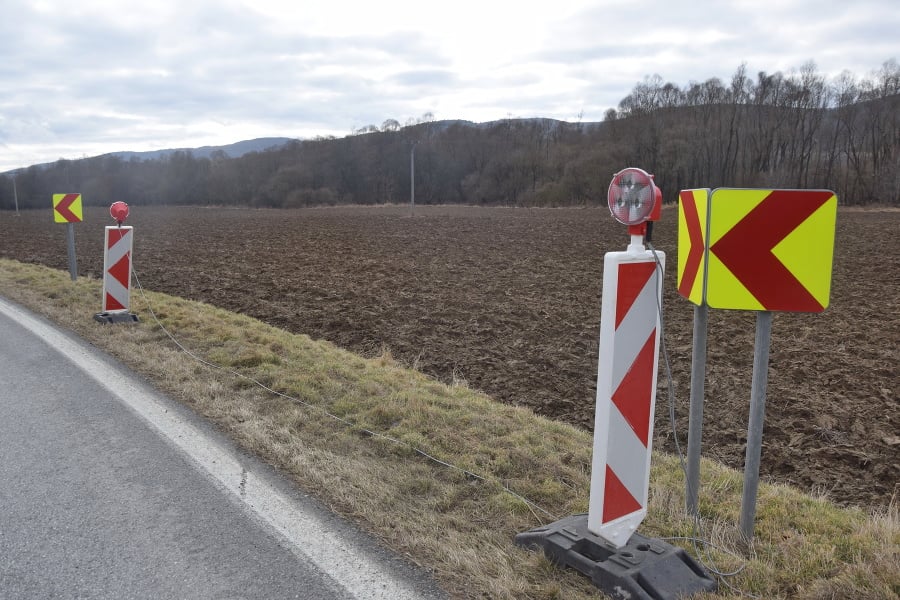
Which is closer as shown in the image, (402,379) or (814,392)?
(402,379)

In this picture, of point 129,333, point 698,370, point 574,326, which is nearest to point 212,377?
point 129,333

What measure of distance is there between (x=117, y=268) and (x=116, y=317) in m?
0.61

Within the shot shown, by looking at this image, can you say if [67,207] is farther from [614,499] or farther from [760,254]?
[760,254]

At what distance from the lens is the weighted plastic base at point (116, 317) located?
7902mm

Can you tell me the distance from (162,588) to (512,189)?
318ft

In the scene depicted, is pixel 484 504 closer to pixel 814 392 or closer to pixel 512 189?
pixel 814 392

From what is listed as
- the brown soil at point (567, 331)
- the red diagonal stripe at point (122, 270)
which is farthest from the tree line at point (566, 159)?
the red diagonal stripe at point (122, 270)

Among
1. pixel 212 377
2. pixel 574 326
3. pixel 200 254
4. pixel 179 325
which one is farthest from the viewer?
pixel 200 254

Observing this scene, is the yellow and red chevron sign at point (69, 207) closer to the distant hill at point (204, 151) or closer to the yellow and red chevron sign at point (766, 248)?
the yellow and red chevron sign at point (766, 248)

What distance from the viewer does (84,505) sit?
3.38 metres

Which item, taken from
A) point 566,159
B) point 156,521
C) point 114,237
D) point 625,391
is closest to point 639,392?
point 625,391

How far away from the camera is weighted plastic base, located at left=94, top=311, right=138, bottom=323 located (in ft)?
25.9

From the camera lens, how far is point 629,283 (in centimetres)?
258

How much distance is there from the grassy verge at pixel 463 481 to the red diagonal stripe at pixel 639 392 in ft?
2.20
